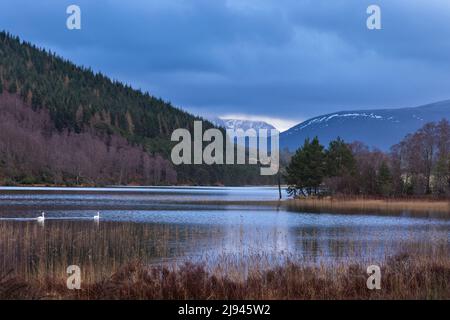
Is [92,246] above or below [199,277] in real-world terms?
below

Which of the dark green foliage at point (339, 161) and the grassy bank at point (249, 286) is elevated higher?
the dark green foliage at point (339, 161)

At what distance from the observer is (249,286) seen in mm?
18078

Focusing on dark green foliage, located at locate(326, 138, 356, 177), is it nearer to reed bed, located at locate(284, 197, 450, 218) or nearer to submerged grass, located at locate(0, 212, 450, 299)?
reed bed, located at locate(284, 197, 450, 218)

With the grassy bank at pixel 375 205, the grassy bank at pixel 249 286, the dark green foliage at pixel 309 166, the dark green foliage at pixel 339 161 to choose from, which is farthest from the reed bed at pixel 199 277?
the dark green foliage at pixel 339 161

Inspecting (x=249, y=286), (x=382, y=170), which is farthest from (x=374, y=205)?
(x=249, y=286)

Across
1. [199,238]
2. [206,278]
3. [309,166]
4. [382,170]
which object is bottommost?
[199,238]

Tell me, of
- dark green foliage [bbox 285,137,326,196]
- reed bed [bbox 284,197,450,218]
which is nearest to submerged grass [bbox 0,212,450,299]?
reed bed [bbox 284,197,450,218]

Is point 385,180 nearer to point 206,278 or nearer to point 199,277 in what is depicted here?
point 206,278

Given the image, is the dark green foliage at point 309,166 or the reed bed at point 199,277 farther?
the dark green foliage at point 309,166

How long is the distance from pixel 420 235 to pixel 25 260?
1062 inches

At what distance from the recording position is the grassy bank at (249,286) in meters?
16.6

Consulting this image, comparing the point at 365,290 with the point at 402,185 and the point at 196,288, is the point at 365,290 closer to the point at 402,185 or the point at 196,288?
the point at 196,288

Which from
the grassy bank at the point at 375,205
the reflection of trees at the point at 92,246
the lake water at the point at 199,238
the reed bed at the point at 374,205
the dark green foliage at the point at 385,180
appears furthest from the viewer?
the dark green foliage at the point at 385,180

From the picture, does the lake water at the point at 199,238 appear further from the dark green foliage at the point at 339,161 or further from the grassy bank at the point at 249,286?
the dark green foliage at the point at 339,161
